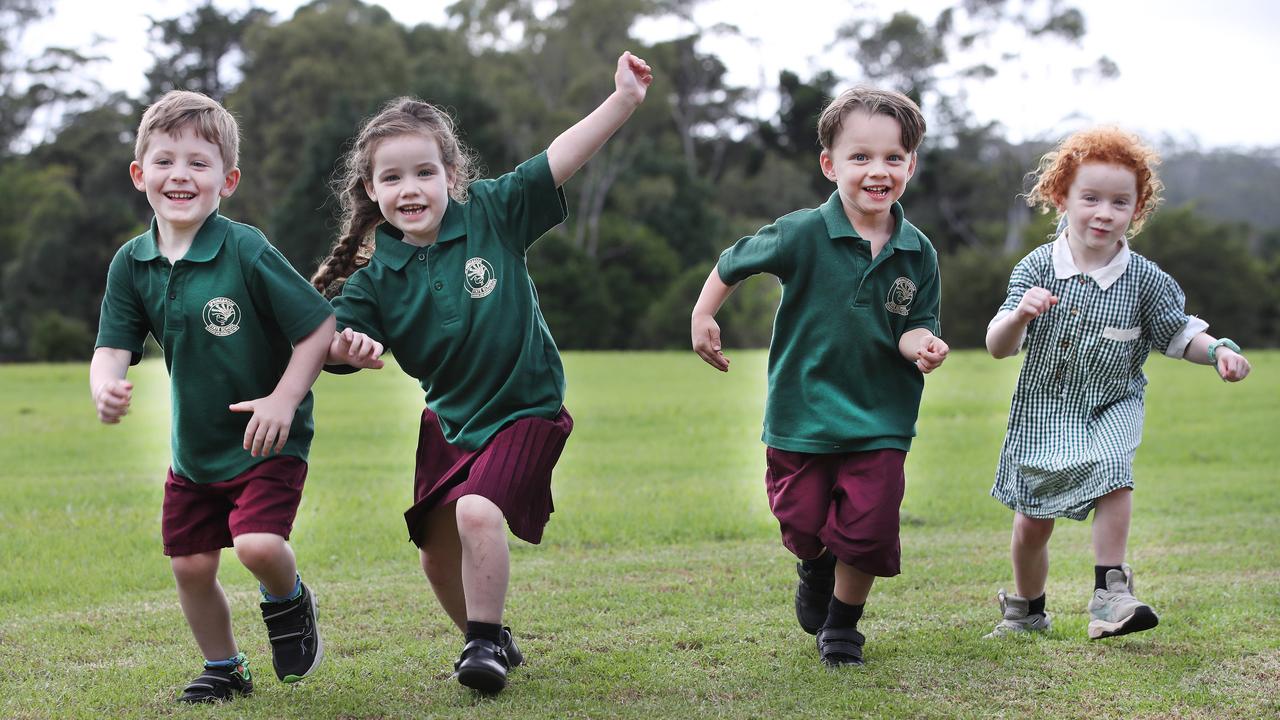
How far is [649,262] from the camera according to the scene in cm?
4247

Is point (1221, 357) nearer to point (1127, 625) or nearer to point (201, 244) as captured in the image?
point (1127, 625)

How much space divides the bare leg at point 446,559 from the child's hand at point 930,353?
5.20 feet

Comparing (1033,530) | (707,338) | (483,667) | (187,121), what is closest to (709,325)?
(707,338)

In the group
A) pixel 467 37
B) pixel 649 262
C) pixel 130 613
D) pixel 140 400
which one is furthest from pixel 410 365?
pixel 467 37

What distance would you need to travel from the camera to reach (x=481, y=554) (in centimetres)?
412

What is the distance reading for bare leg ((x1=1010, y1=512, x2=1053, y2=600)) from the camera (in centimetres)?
487

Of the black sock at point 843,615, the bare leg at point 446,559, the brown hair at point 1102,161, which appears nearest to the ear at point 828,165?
the brown hair at point 1102,161

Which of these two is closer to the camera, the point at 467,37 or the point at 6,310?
the point at 6,310

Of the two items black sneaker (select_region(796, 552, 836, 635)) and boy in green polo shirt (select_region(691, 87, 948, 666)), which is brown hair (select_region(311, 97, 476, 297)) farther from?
black sneaker (select_region(796, 552, 836, 635))

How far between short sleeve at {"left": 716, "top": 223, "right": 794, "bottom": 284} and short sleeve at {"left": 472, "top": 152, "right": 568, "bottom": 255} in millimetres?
609

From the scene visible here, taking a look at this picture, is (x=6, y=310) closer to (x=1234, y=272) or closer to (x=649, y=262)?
(x=649, y=262)

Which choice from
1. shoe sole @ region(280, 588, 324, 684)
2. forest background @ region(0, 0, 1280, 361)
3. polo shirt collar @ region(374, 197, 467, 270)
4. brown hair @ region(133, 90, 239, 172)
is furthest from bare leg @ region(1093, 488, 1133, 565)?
forest background @ region(0, 0, 1280, 361)

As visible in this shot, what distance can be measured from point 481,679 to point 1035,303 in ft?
6.95

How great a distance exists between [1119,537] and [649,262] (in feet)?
125
